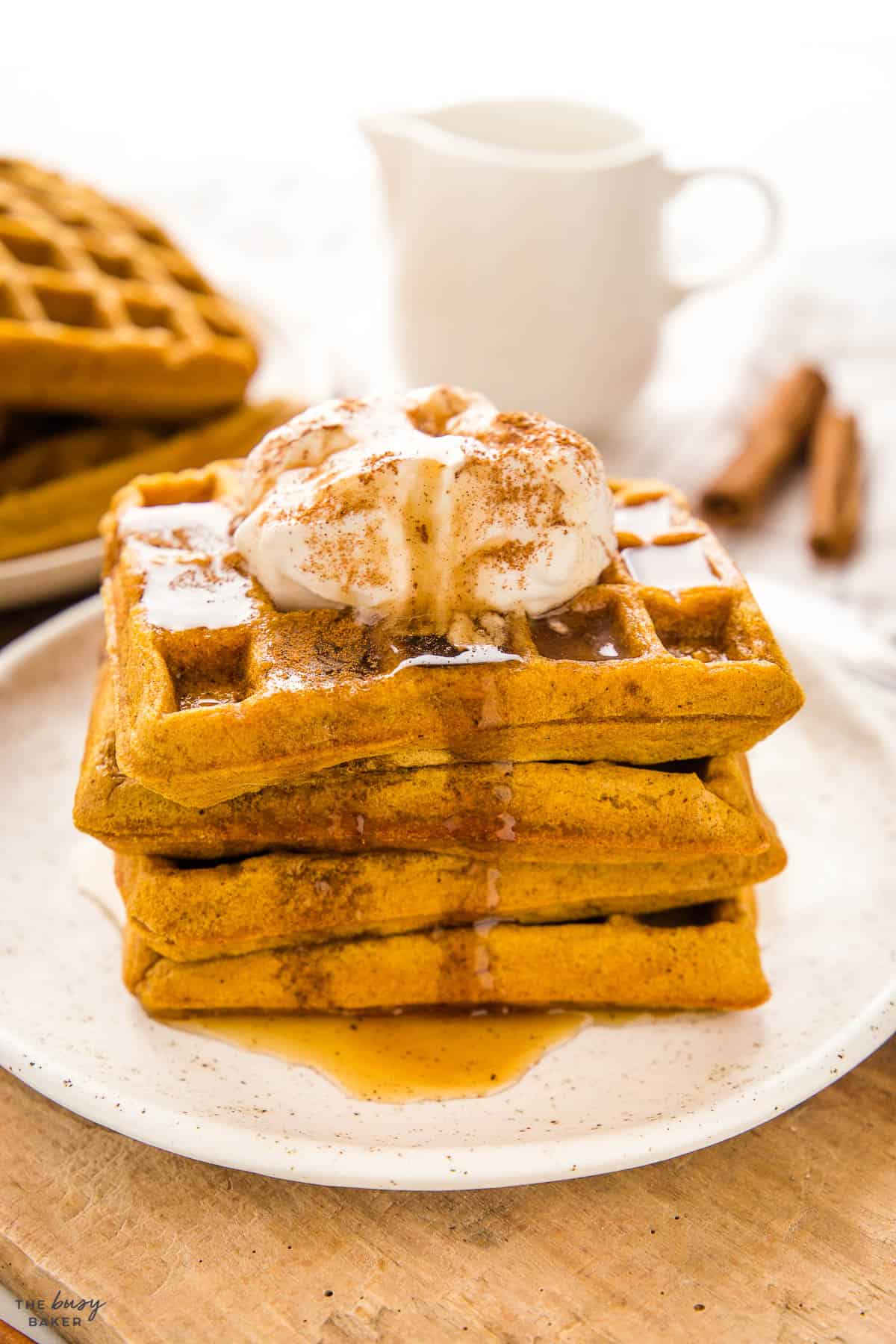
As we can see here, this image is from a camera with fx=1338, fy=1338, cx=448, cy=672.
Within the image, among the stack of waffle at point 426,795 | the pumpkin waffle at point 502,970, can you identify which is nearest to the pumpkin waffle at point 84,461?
the stack of waffle at point 426,795

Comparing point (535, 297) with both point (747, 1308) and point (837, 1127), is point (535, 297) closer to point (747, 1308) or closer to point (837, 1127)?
point (837, 1127)

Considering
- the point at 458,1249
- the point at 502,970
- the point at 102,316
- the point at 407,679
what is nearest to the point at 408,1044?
the point at 502,970

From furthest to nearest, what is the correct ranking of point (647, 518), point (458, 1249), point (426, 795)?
1. point (647, 518)
2. point (426, 795)
3. point (458, 1249)

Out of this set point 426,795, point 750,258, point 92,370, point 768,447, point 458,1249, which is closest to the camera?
point 458,1249

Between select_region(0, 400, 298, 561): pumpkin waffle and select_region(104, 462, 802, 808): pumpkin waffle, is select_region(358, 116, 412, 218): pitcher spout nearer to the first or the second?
select_region(0, 400, 298, 561): pumpkin waffle

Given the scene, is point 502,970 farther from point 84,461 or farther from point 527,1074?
point 84,461

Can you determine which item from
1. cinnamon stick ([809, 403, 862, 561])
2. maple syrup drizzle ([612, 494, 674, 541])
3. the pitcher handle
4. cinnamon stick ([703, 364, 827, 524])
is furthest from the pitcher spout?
maple syrup drizzle ([612, 494, 674, 541])

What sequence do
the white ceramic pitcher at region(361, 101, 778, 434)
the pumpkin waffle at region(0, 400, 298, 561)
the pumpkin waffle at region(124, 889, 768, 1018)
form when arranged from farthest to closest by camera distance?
the white ceramic pitcher at region(361, 101, 778, 434), the pumpkin waffle at region(0, 400, 298, 561), the pumpkin waffle at region(124, 889, 768, 1018)
